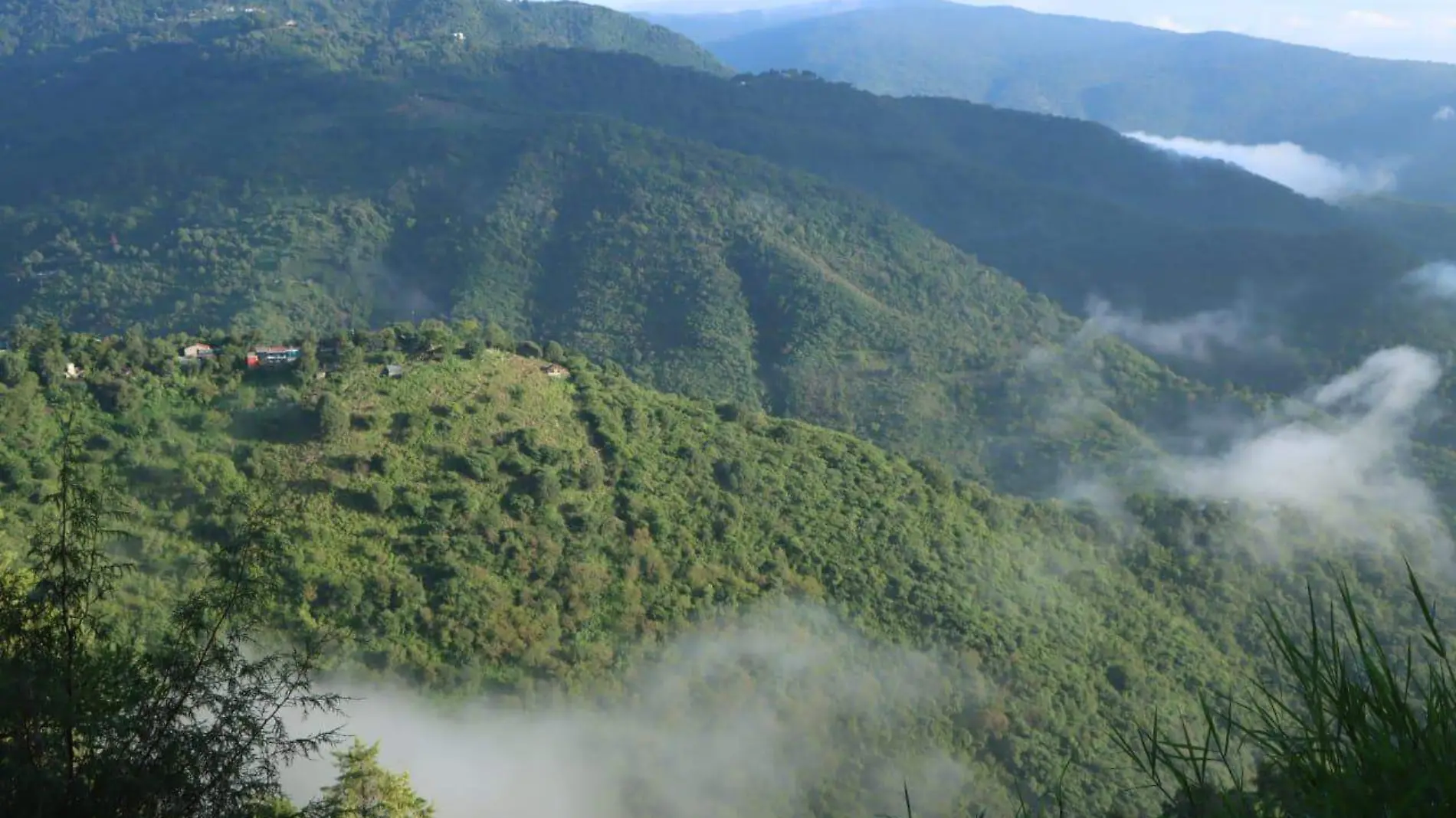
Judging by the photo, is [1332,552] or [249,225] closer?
[1332,552]

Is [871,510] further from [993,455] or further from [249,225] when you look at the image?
[249,225]

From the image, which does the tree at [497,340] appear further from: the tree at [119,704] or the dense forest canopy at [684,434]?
the tree at [119,704]

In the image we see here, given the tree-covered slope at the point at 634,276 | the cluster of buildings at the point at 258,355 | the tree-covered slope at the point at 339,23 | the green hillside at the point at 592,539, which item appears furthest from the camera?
the tree-covered slope at the point at 339,23

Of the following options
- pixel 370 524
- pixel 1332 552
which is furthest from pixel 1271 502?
pixel 370 524

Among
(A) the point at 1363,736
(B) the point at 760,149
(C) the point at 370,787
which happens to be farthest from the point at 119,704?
(B) the point at 760,149

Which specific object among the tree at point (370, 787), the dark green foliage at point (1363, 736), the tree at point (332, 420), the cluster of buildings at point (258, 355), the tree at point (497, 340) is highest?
the dark green foliage at point (1363, 736)

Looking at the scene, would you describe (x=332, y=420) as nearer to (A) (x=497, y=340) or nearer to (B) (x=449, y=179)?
(A) (x=497, y=340)

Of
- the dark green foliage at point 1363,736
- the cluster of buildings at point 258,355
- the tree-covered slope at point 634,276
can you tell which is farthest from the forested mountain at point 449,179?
the dark green foliage at point 1363,736
